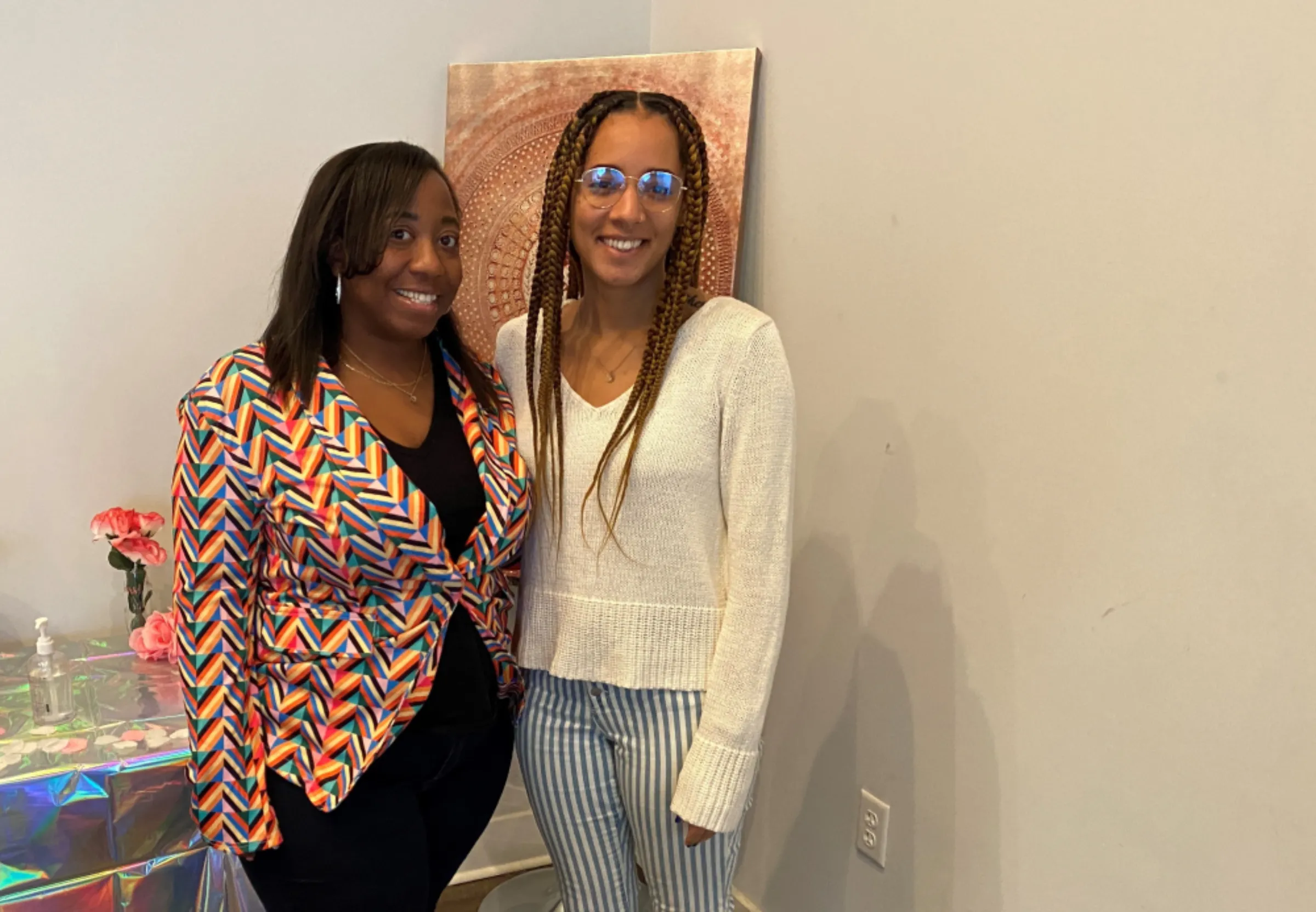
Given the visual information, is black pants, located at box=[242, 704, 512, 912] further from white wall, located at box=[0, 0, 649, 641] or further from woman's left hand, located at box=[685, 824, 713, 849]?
white wall, located at box=[0, 0, 649, 641]

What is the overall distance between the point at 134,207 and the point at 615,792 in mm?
1331

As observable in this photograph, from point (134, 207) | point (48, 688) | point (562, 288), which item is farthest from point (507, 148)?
point (48, 688)

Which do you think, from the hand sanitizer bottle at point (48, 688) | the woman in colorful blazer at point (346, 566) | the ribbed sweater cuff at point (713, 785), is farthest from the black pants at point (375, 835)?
the hand sanitizer bottle at point (48, 688)

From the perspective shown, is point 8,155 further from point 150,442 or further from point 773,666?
point 773,666

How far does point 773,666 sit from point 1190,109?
2.53ft

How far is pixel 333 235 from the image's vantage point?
3.62 ft

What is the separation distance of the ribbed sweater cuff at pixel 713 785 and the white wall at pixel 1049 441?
0.45 meters

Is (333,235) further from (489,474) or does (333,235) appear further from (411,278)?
(489,474)

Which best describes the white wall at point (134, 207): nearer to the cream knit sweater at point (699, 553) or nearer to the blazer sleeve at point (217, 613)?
the blazer sleeve at point (217, 613)

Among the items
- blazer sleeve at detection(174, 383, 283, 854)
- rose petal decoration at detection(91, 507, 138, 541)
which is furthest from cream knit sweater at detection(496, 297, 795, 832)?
rose petal decoration at detection(91, 507, 138, 541)

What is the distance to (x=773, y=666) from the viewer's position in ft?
3.51

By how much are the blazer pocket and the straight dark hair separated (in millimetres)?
266

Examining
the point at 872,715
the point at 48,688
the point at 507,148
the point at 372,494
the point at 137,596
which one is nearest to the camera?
the point at 372,494

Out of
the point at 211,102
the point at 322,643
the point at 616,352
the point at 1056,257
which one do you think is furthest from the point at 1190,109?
the point at 211,102
